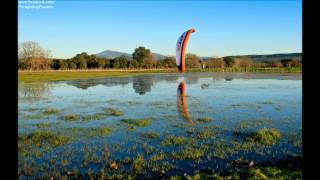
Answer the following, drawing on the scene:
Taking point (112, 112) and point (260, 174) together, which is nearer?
point (260, 174)

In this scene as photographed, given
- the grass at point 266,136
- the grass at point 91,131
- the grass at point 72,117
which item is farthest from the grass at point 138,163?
the grass at point 72,117

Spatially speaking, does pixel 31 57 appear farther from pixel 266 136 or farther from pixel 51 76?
pixel 266 136

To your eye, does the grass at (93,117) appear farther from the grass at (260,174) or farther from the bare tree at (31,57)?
the bare tree at (31,57)

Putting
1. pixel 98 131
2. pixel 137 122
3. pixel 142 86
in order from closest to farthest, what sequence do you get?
1. pixel 98 131
2. pixel 137 122
3. pixel 142 86

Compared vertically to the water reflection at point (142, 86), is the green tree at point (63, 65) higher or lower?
higher

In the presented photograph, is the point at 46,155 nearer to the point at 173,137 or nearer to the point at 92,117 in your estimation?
the point at 173,137

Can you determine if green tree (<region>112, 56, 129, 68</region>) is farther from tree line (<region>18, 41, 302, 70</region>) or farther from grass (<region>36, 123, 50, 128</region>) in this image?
grass (<region>36, 123, 50, 128</region>)

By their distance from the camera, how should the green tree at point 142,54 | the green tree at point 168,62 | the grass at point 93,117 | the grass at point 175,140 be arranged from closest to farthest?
the grass at point 175,140 < the grass at point 93,117 < the green tree at point 168,62 < the green tree at point 142,54

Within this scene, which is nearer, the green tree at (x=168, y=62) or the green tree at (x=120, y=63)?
the green tree at (x=120, y=63)

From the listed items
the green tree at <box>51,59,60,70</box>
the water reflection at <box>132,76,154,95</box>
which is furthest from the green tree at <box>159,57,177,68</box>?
the water reflection at <box>132,76,154,95</box>

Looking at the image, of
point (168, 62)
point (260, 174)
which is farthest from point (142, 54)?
point (260, 174)

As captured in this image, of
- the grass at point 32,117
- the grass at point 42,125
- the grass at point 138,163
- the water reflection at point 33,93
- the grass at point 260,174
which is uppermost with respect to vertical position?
the water reflection at point 33,93
